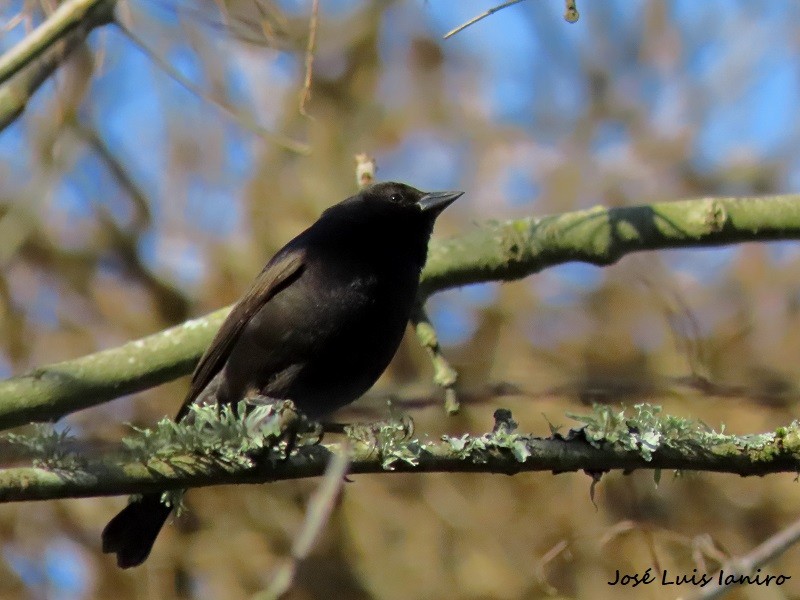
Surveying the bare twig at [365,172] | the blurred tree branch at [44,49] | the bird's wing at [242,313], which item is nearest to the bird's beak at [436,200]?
the bare twig at [365,172]

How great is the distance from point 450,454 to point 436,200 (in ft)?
6.72

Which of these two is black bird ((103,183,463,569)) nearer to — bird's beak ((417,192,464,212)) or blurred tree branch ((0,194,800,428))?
blurred tree branch ((0,194,800,428))

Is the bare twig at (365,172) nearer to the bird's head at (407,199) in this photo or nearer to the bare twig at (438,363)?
the bird's head at (407,199)

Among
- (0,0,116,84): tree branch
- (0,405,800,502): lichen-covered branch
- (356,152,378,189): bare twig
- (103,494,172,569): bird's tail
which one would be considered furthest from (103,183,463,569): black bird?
(0,0,116,84): tree branch

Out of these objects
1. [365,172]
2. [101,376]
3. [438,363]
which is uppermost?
[101,376]

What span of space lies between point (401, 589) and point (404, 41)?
13.1ft

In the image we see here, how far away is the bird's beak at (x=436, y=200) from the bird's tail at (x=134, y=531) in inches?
64.0

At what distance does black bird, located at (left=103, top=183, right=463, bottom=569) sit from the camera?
3.98 metres

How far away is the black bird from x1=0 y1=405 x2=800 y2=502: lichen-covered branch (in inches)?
46.7

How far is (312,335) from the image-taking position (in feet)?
13.1

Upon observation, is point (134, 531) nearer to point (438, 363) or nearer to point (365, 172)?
point (438, 363)

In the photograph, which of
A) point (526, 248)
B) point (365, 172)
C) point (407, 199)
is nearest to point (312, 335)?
point (365, 172)

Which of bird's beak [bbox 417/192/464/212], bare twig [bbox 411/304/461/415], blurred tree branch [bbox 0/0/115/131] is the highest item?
blurred tree branch [bbox 0/0/115/131]

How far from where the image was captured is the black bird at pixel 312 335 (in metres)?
3.98
